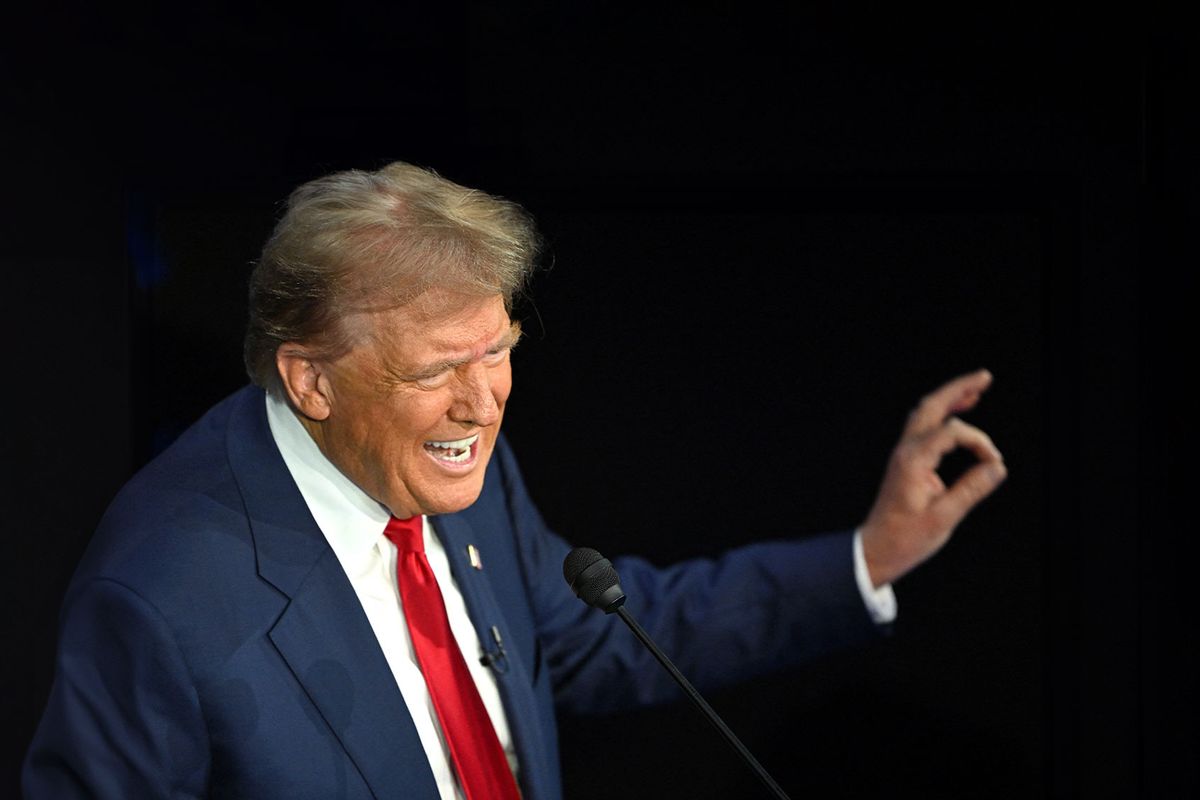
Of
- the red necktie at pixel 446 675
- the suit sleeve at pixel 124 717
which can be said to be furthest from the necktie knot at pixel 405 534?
the suit sleeve at pixel 124 717

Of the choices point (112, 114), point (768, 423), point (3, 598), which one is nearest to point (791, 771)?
point (768, 423)

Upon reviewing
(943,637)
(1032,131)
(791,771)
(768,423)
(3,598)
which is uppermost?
(1032,131)

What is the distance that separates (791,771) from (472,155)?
3.96 feet

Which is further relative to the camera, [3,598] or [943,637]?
[943,637]

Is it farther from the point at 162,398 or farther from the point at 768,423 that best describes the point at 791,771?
the point at 162,398

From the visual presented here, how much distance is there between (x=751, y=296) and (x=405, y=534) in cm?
73

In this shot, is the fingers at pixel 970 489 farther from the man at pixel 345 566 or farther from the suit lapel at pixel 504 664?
the suit lapel at pixel 504 664

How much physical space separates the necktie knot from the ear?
201mm

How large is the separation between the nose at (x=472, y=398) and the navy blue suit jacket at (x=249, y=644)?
0.22 meters

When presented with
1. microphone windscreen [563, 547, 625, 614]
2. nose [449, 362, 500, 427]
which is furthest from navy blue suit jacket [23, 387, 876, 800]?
microphone windscreen [563, 547, 625, 614]

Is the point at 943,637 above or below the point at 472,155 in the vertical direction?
below

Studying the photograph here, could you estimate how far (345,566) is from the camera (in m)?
2.06

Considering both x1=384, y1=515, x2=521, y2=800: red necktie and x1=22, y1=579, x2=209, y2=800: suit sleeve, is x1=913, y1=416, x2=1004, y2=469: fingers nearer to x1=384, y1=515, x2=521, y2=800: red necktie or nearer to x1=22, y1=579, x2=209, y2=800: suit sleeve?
x1=384, y1=515, x2=521, y2=800: red necktie

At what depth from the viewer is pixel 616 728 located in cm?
235
